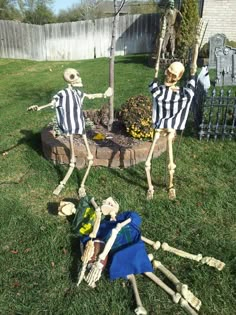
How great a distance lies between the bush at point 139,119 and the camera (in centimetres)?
543

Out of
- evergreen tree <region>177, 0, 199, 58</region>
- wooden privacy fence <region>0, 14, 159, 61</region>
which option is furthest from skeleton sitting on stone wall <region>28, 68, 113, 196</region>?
wooden privacy fence <region>0, 14, 159, 61</region>

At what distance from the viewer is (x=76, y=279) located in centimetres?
331

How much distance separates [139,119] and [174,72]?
5.83 feet

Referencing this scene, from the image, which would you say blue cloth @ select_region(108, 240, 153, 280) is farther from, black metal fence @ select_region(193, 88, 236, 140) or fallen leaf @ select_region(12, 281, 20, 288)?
black metal fence @ select_region(193, 88, 236, 140)

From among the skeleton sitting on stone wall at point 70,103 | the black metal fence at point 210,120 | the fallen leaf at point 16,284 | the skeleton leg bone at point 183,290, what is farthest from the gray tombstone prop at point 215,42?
the fallen leaf at point 16,284

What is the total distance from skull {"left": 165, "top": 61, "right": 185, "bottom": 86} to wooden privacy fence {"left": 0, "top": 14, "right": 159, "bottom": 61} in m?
14.6

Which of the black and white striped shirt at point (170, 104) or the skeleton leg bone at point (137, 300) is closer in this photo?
the skeleton leg bone at point (137, 300)

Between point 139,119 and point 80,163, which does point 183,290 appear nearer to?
point 80,163

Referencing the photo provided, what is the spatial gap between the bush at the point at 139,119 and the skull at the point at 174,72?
1619mm

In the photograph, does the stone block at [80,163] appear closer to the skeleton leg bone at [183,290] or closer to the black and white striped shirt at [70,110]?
the black and white striped shirt at [70,110]

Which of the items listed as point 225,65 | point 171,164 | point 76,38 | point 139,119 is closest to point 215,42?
point 225,65

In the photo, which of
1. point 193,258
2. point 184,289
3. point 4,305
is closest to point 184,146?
point 193,258

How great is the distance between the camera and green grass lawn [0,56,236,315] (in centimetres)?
309

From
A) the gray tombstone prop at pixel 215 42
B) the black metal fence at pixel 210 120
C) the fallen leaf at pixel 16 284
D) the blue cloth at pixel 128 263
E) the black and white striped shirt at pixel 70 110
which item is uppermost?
the gray tombstone prop at pixel 215 42
